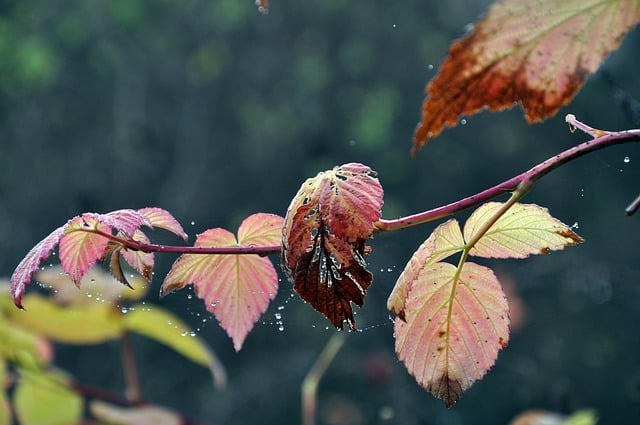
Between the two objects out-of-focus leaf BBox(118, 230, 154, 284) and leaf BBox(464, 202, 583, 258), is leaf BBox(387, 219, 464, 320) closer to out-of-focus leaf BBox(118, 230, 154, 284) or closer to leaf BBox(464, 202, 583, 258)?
leaf BBox(464, 202, 583, 258)

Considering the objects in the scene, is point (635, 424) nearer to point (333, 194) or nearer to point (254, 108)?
point (333, 194)

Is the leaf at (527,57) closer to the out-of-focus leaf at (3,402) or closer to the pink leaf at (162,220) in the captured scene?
the pink leaf at (162,220)

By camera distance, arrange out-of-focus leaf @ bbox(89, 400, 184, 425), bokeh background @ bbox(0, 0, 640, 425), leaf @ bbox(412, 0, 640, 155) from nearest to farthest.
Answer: leaf @ bbox(412, 0, 640, 155) < out-of-focus leaf @ bbox(89, 400, 184, 425) < bokeh background @ bbox(0, 0, 640, 425)

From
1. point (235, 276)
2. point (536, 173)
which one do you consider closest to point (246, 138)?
point (235, 276)

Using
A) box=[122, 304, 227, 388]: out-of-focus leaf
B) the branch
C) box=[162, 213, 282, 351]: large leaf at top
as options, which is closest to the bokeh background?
box=[122, 304, 227, 388]: out-of-focus leaf

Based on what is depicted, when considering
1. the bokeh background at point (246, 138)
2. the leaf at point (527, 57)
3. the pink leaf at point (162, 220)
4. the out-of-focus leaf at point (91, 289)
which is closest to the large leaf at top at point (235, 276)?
the pink leaf at point (162, 220)

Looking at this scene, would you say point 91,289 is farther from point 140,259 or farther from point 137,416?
point 140,259

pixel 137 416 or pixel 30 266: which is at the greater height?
pixel 30 266
